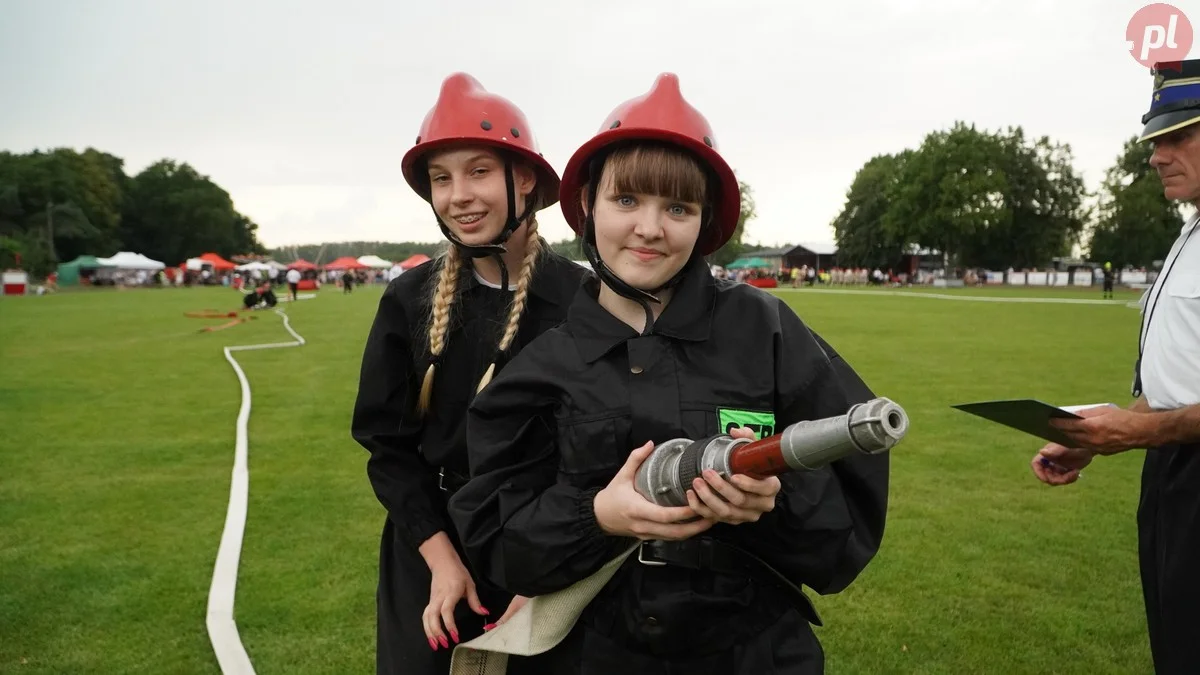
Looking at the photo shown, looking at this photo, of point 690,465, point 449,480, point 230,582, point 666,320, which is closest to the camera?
point 690,465

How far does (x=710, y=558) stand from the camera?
1.72m

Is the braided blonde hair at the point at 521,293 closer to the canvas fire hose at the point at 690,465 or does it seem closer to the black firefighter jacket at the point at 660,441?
the black firefighter jacket at the point at 660,441

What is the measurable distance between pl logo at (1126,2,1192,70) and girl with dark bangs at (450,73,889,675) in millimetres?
1637

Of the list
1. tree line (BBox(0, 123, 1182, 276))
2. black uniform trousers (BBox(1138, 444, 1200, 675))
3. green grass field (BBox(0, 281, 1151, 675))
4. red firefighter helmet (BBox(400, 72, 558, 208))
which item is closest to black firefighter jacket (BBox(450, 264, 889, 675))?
red firefighter helmet (BBox(400, 72, 558, 208))

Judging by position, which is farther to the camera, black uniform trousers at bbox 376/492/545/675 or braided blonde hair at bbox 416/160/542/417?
black uniform trousers at bbox 376/492/545/675

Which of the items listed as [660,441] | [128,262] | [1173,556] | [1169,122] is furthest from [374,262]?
[660,441]

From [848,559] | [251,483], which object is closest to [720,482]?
[848,559]

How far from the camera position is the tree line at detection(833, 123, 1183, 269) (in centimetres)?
7556

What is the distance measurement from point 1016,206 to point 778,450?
8787 centimetres

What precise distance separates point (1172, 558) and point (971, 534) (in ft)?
11.6

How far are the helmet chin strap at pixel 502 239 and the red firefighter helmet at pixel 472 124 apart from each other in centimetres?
8

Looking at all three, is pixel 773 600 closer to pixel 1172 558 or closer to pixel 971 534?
pixel 1172 558

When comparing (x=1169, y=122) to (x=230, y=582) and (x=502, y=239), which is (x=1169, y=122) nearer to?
(x=502, y=239)

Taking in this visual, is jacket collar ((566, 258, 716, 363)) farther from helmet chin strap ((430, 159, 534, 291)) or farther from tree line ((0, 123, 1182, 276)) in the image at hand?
tree line ((0, 123, 1182, 276))
